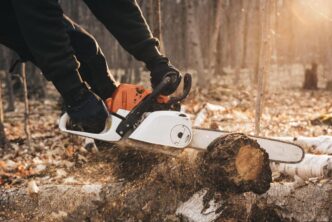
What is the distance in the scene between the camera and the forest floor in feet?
11.4

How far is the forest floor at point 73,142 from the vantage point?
349 cm

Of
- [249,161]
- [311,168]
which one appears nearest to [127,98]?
[249,161]

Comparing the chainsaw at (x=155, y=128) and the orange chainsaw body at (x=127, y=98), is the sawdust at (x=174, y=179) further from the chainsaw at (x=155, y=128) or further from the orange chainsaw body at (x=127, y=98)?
the orange chainsaw body at (x=127, y=98)

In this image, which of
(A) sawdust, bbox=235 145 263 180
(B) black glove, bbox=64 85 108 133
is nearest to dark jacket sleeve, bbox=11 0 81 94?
(B) black glove, bbox=64 85 108 133

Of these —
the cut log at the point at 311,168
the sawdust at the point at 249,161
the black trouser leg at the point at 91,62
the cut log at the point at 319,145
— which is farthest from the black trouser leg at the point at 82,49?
the cut log at the point at 319,145

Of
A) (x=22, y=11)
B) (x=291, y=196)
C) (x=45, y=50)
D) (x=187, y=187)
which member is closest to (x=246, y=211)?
(x=291, y=196)

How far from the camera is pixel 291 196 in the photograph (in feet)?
7.18

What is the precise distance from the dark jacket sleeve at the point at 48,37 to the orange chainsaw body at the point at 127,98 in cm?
40

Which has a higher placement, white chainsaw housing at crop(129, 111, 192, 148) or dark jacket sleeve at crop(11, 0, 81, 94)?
dark jacket sleeve at crop(11, 0, 81, 94)

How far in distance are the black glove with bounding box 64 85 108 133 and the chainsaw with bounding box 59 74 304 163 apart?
0.11 meters

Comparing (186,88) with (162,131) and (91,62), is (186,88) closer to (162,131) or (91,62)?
(162,131)

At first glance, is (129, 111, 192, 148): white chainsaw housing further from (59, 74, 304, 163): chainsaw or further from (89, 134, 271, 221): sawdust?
(89, 134, 271, 221): sawdust

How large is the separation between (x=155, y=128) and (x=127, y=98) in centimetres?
30

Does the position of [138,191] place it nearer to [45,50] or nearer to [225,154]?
[225,154]
